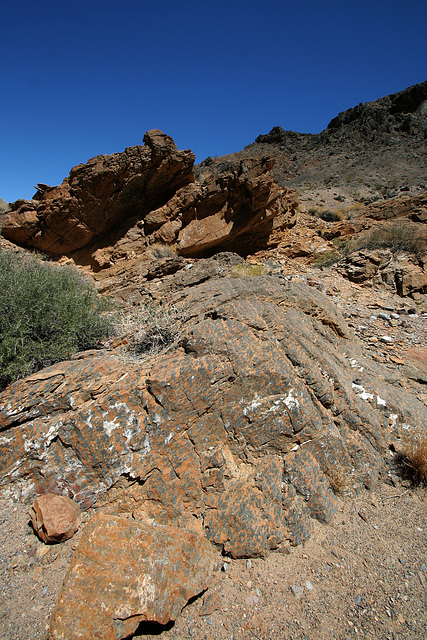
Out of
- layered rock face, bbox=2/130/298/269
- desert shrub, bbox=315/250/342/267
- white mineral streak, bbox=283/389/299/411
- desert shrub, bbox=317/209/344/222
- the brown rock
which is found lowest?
the brown rock

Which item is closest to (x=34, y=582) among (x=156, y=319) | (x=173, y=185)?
(x=156, y=319)

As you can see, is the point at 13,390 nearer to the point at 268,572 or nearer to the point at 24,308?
the point at 24,308

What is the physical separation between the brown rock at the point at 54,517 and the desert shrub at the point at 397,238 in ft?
26.8

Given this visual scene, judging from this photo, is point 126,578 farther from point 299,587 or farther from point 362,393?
point 362,393

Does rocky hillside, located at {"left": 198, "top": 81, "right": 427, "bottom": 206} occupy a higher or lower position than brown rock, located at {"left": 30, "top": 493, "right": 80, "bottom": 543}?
higher

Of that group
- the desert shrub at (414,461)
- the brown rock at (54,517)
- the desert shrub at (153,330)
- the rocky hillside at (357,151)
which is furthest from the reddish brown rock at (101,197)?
the desert shrub at (414,461)

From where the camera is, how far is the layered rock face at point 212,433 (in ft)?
8.54

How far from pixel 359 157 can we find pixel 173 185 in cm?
2305

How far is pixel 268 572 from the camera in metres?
2.29

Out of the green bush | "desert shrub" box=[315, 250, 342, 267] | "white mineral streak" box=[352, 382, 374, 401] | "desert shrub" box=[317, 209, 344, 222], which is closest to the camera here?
"white mineral streak" box=[352, 382, 374, 401]

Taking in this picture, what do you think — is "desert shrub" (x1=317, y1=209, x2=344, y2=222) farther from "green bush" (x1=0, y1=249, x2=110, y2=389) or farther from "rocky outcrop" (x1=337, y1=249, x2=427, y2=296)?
"green bush" (x1=0, y1=249, x2=110, y2=389)

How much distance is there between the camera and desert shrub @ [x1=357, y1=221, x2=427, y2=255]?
7191 millimetres

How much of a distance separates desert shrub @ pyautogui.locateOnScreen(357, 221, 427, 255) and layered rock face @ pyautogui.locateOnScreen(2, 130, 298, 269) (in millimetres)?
2499

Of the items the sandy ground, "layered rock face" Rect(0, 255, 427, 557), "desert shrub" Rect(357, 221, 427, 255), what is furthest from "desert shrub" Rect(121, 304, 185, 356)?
"desert shrub" Rect(357, 221, 427, 255)
